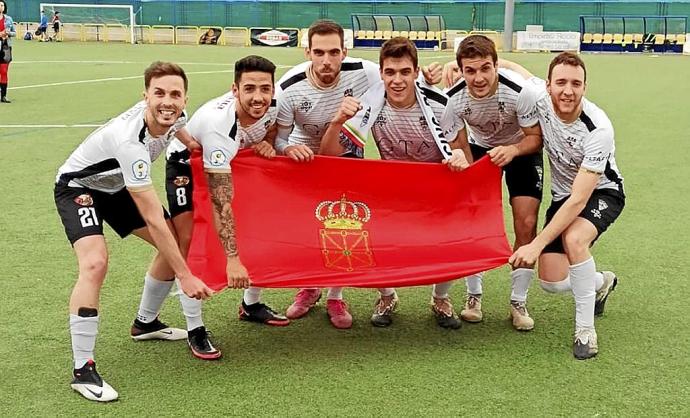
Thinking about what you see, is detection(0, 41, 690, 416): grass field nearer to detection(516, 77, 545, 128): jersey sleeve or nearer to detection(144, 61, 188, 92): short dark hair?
detection(516, 77, 545, 128): jersey sleeve

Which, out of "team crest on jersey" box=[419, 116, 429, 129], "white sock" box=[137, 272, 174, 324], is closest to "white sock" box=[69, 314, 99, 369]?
"white sock" box=[137, 272, 174, 324]

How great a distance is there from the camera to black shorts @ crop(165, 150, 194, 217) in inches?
190

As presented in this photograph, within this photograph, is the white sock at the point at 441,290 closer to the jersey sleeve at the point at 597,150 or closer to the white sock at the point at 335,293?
the white sock at the point at 335,293

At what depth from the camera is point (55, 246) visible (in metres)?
6.73

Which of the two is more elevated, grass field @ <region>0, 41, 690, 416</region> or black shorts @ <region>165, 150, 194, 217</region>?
black shorts @ <region>165, 150, 194, 217</region>

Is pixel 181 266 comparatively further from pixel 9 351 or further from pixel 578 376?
pixel 578 376

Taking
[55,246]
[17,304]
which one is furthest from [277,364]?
[55,246]

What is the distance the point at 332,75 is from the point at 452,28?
4442 centimetres

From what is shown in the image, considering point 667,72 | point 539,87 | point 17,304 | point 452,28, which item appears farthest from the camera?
point 452,28

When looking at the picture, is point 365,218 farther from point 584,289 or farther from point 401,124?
point 584,289

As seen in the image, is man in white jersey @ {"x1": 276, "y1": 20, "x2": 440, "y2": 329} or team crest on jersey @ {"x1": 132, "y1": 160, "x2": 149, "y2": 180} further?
man in white jersey @ {"x1": 276, "y1": 20, "x2": 440, "y2": 329}

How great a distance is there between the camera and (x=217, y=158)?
4.50m

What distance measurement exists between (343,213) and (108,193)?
1410mm

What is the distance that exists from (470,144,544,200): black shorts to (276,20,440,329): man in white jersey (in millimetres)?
747
